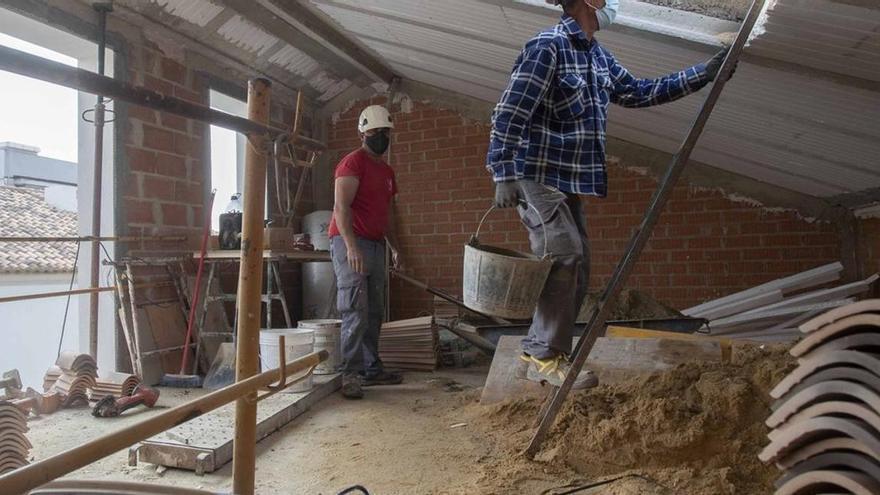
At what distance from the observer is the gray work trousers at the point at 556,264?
220 cm

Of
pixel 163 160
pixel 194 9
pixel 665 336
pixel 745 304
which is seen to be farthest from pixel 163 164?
pixel 745 304

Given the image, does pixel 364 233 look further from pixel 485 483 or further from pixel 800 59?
pixel 800 59

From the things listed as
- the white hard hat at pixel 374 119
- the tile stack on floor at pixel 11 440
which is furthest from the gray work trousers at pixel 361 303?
the tile stack on floor at pixel 11 440

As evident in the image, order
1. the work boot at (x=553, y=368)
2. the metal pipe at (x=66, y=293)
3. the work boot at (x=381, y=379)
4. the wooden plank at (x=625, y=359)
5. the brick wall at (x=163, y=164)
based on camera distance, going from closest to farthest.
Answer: the work boot at (x=553, y=368), the wooden plank at (x=625, y=359), the metal pipe at (x=66, y=293), the work boot at (x=381, y=379), the brick wall at (x=163, y=164)

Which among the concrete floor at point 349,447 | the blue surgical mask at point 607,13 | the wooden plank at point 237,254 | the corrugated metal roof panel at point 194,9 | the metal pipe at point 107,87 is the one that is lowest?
the concrete floor at point 349,447

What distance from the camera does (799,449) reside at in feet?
3.92

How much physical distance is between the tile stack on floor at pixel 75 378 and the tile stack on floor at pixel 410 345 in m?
1.92

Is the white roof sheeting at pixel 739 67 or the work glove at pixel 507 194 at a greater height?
the white roof sheeting at pixel 739 67

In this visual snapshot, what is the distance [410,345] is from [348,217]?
1.33m

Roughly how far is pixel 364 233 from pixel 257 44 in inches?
87.1

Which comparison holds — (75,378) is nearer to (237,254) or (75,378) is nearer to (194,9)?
(237,254)

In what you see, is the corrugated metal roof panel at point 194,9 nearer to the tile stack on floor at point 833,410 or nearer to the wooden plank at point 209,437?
the wooden plank at point 209,437

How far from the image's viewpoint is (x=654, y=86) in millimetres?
2488

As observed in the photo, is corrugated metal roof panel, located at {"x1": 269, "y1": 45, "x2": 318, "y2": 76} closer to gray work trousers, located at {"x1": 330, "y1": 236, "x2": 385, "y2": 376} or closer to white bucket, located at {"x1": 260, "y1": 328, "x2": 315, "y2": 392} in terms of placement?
gray work trousers, located at {"x1": 330, "y1": 236, "x2": 385, "y2": 376}
